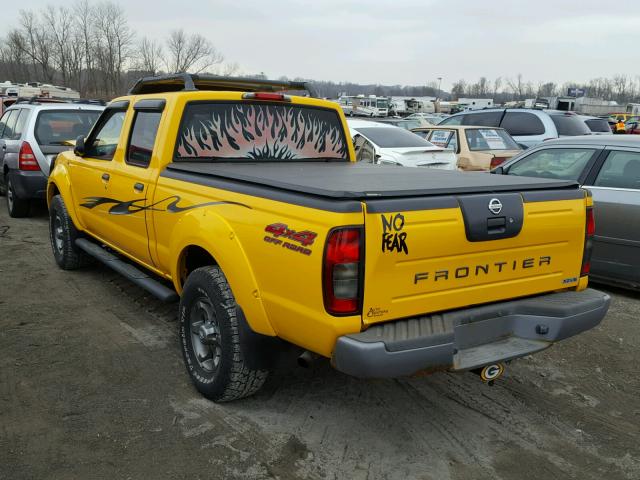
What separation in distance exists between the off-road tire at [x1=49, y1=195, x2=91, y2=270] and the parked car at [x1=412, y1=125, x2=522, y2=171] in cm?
Result: 739

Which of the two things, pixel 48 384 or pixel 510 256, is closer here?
pixel 510 256

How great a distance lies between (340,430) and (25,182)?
7293 mm

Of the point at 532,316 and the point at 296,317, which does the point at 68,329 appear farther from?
the point at 532,316

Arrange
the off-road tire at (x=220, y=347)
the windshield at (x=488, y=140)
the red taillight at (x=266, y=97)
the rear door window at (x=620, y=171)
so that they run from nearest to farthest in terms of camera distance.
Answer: the off-road tire at (x=220, y=347)
the red taillight at (x=266, y=97)
the rear door window at (x=620, y=171)
the windshield at (x=488, y=140)

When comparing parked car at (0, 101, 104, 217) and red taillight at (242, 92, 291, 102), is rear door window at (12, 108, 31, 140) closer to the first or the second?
parked car at (0, 101, 104, 217)

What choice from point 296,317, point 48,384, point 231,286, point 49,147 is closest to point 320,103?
point 231,286

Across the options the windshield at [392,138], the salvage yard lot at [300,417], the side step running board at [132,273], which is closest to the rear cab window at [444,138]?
the windshield at [392,138]

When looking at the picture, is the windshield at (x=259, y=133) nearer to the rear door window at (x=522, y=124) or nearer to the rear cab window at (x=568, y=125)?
the rear door window at (x=522, y=124)

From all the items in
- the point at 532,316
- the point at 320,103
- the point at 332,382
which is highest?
the point at 320,103

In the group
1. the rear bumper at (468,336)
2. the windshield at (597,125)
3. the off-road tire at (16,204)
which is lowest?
the off-road tire at (16,204)

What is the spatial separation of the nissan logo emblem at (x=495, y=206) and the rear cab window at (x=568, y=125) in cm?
1135

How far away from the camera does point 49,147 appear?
8812 mm

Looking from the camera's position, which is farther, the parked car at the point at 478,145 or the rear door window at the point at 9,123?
the parked car at the point at 478,145

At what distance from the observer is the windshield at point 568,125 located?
1319 centimetres
